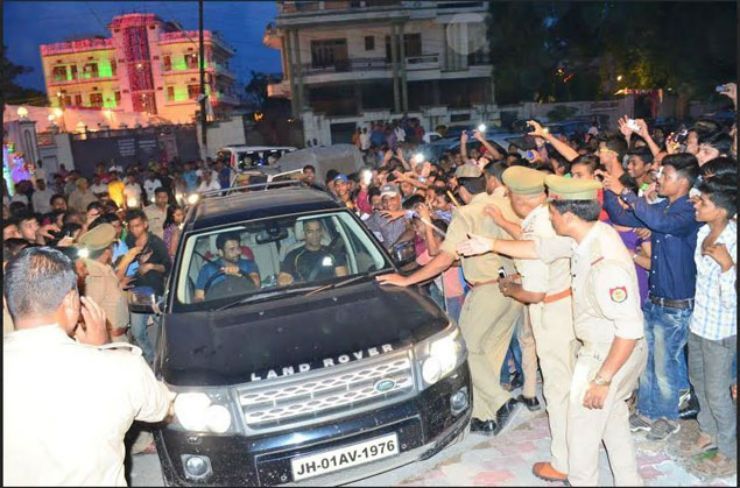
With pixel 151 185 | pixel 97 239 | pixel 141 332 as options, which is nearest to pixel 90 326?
pixel 97 239

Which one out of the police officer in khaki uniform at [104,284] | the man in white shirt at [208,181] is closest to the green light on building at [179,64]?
the man in white shirt at [208,181]

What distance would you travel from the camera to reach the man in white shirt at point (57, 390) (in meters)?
2.06

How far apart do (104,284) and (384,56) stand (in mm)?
33370

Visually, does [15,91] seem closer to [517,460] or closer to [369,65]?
[369,65]

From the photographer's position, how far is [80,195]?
1216 cm

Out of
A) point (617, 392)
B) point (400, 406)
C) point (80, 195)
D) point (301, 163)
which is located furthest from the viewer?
point (301, 163)

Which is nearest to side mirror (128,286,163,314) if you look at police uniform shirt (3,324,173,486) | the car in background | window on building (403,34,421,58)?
police uniform shirt (3,324,173,486)

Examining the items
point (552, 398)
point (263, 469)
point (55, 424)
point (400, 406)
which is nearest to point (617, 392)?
point (552, 398)

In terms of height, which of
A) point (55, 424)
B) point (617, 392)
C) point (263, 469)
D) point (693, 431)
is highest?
point (55, 424)

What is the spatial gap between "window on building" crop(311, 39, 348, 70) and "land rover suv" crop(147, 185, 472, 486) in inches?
1329

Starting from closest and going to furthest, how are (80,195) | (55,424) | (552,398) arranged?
(55,424), (552,398), (80,195)

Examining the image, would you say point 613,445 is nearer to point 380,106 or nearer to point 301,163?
point 301,163

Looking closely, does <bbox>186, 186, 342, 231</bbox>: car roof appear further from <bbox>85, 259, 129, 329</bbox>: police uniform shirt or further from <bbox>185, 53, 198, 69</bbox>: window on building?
<bbox>185, 53, 198, 69</bbox>: window on building

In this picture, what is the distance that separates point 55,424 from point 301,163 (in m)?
12.9
